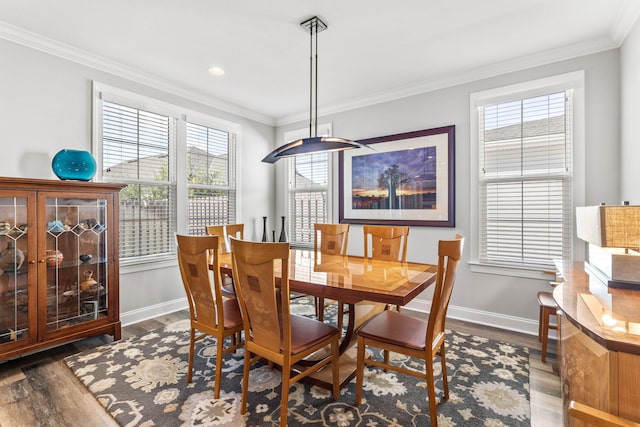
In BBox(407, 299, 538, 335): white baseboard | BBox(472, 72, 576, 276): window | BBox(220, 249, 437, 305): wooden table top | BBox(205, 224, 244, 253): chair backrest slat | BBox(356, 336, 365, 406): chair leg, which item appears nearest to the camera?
BBox(220, 249, 437, 305): wooden table top

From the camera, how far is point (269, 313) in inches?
68.4

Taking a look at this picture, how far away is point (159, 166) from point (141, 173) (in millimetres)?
227

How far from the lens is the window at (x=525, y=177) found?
9.66 feet

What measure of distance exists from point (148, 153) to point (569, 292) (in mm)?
3887

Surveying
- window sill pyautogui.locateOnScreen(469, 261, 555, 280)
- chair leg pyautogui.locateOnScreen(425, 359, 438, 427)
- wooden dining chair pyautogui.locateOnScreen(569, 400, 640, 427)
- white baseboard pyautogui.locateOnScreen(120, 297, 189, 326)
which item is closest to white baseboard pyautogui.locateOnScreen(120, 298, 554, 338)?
white baseboard pyautogui.locateOnScreen(120, 297, 189, 326)

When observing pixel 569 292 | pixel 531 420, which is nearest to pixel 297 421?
pixel 531 420

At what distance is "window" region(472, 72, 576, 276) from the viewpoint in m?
2.95

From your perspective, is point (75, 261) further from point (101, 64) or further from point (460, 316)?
point (460, 316)

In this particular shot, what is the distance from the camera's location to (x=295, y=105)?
4.47m

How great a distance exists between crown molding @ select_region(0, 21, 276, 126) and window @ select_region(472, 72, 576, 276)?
324 cm

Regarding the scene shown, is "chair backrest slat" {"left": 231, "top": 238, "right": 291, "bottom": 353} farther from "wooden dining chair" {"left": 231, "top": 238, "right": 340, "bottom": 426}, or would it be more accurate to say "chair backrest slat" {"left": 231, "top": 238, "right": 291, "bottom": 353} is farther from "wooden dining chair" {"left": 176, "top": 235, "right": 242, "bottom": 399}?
"wooden dining chair" {"left": 176, "top": 235, "right": 242, "bottom": 399}

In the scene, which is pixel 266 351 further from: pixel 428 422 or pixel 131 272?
pixel 131 272

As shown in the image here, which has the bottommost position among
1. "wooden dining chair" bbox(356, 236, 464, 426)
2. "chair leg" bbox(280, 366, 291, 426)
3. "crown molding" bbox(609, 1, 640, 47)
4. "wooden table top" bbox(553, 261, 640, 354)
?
"chair leg" bbox(280, 366, 291, 426)

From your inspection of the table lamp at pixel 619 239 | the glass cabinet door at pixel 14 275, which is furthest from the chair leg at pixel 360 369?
the glass cabinet door at pixel 14 275
